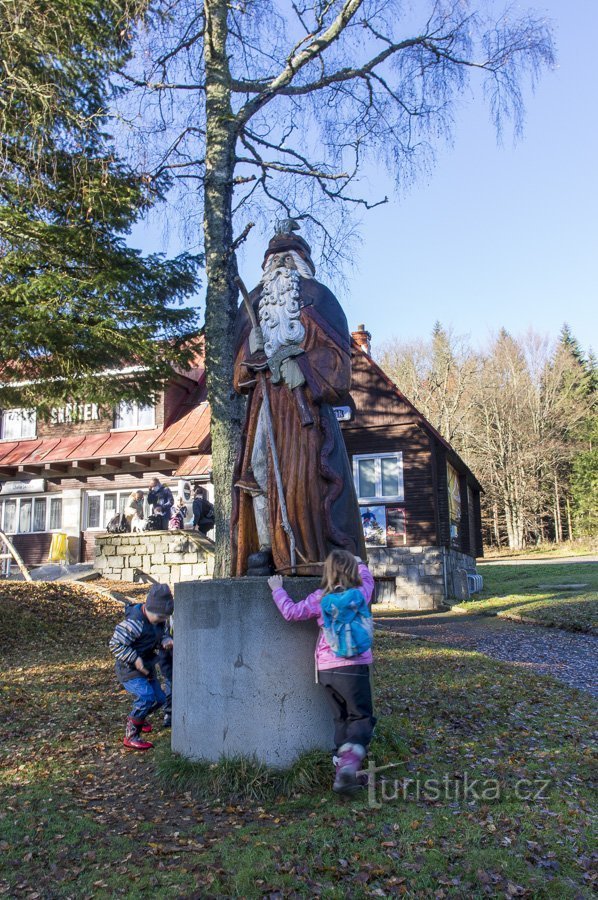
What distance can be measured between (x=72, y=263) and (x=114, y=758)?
693cm

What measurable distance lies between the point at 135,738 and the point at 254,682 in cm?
166

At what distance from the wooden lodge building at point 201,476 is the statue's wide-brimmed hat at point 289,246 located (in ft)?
41.6

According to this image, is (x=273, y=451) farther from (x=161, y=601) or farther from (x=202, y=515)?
(x=202, y=515)

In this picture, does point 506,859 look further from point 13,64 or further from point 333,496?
point 13,64

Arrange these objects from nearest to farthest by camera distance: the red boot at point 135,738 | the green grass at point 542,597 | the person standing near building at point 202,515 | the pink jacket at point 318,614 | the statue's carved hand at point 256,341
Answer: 1. the pink jacket at point 318,614
2. the statue's carved hand at point 256,341
3. the red boot at point 135,738
4. the green grass at point 542,597
5. the person standing near building at point 202,515

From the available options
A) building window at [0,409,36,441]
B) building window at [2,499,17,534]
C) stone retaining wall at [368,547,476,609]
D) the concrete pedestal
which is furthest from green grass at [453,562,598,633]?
building window at [0,409,36,441]

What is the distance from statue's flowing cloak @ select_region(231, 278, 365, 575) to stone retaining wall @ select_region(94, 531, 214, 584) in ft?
39.9

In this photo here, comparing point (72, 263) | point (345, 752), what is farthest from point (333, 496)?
point (72, 263)

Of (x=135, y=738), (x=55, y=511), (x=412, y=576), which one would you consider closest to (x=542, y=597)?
(x=412, y=576)

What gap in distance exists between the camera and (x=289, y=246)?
6.05m

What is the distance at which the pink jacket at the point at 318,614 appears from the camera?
4.76 m

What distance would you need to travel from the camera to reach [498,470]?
47.2 meters

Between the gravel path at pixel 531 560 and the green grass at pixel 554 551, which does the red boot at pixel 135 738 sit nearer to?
the gravel path at pixel 531 560

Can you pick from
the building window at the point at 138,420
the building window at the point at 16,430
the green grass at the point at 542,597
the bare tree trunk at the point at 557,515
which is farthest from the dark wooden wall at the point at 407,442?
the bare tree trunk at the point at 557,515
